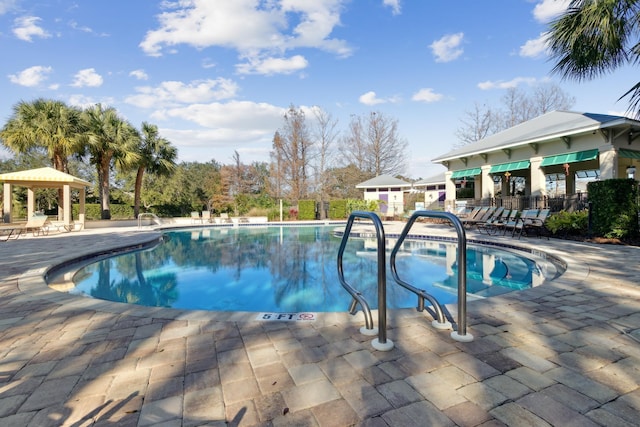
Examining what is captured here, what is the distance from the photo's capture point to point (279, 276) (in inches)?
292

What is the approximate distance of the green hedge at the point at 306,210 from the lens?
23.0 metres

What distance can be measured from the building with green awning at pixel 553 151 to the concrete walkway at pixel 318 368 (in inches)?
425

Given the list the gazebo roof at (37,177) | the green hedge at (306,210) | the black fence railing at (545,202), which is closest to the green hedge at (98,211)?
the gazebo roof at (37,177)

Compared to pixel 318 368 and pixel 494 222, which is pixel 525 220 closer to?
pixel 494 222

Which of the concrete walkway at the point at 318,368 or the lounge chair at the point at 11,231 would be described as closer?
the concrete walkway at the point at 318,368

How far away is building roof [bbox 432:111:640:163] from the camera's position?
11258mm

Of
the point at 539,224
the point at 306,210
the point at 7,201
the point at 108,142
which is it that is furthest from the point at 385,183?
the point at 7,201

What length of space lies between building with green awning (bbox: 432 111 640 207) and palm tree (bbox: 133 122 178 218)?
1773 cm

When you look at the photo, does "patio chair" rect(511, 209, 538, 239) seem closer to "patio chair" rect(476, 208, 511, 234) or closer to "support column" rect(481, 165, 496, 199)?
"patio chair" rect(476, 208, 511, 234)

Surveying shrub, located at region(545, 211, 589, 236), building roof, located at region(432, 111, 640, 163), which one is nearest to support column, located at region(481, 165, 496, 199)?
building roof, located at region(432, 111, 640, 163)

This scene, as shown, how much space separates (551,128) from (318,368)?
15857 mm

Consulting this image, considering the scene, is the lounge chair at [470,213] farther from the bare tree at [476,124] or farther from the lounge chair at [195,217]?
the bare tree at [476,124]

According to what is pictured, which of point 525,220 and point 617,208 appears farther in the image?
point 525,220

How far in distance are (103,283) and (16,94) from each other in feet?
56.1
